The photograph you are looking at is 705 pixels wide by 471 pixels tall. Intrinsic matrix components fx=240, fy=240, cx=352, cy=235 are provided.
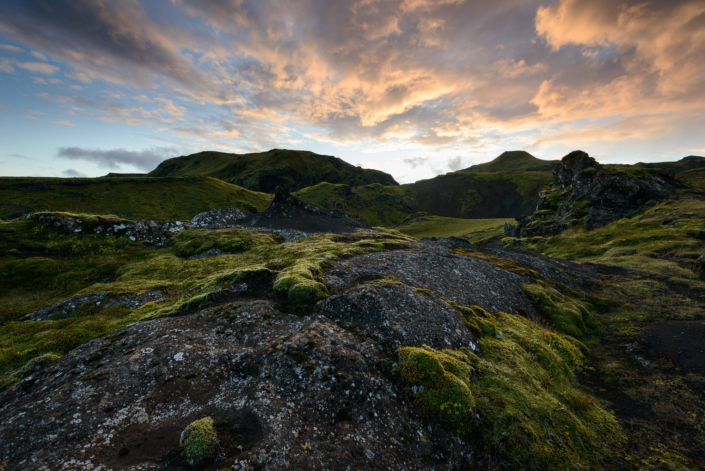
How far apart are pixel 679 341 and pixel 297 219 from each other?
6207 centimetres

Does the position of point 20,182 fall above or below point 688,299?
above

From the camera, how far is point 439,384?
10.6 metres

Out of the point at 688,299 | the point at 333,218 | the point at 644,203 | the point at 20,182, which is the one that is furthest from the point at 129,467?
the point at 20,182

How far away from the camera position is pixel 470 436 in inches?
379

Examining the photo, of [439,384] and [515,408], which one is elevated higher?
[439,384]

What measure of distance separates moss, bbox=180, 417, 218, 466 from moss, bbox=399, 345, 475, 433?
754cm

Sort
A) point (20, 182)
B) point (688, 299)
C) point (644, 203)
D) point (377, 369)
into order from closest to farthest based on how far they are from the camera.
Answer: point (377, 369) < point (688, 299) < point (644, 203) < point (20, 182)

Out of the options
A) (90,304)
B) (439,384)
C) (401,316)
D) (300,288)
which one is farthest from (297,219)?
(439,384)

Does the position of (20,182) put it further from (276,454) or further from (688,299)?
(688,299)

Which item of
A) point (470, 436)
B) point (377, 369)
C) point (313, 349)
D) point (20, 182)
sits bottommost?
point (470, 436)

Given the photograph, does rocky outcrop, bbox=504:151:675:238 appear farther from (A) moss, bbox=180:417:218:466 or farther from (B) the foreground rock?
(A) moss, bbox=180:417:218:466

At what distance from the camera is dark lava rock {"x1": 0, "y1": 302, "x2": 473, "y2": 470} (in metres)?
7.28

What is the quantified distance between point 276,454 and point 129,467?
393cm

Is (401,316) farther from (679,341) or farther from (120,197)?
(120,197)
